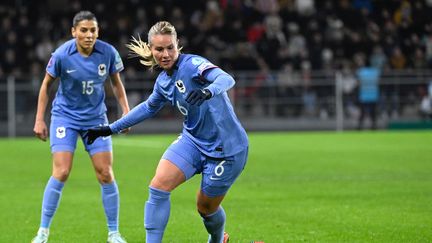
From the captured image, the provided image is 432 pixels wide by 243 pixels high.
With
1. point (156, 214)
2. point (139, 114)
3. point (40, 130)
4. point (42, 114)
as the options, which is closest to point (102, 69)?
point (42, 114)

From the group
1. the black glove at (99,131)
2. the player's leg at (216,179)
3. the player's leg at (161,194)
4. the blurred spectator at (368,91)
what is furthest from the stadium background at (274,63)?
the player's leg at (161,194)

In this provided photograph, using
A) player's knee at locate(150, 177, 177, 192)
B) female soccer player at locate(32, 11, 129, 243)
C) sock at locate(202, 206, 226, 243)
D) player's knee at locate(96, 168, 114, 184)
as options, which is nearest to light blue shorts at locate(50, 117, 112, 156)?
female soccer player at locate(32, 11, 129, 243)

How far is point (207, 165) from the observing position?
789cm

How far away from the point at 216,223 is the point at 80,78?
98.7 inches

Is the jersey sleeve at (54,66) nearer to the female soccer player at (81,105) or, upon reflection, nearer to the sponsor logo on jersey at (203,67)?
the female soccer player at (81,105)

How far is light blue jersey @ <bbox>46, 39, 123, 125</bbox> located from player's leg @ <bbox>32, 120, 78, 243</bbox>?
0.16m

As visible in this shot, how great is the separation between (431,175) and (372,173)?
1163mm

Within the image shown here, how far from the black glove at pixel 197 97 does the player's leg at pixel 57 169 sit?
2794mm

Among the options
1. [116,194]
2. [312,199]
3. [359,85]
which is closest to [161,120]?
[359,85]

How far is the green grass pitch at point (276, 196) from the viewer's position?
1009 centimetres

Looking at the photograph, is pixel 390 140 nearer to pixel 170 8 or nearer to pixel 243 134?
pixel 170 8

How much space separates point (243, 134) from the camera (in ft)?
26.1

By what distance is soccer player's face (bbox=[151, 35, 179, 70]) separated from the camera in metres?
7.64

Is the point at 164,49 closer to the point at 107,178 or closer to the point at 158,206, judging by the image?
the point at 158,206
